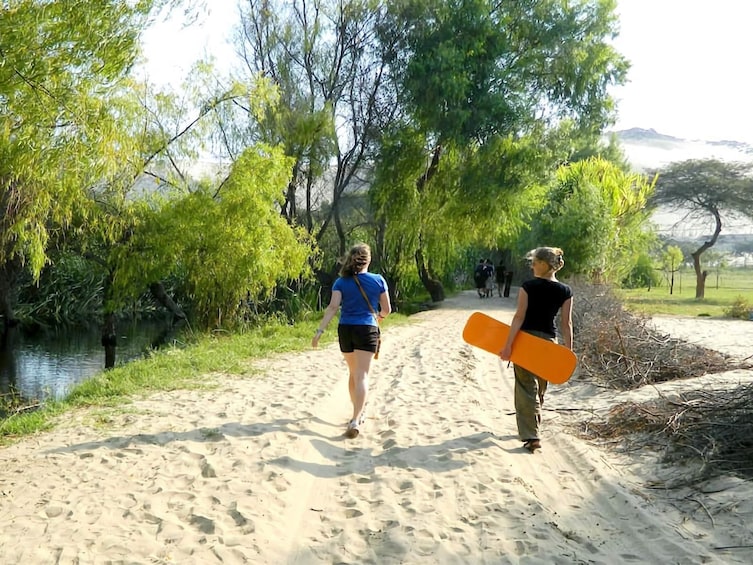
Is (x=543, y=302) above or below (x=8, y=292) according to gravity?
above

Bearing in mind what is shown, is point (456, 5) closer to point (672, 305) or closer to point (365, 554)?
point (672, 305)

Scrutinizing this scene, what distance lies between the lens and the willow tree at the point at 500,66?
1883 cm

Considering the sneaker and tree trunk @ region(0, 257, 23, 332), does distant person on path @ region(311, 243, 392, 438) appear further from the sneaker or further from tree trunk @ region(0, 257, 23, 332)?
tree trunk @ region(0, 257, 23, 332)

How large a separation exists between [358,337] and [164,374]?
3.97 meters

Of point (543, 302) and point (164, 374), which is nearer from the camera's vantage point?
point (543, 302)

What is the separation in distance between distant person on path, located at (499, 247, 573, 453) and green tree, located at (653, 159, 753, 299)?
30847mm

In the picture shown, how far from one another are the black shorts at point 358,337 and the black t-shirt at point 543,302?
1313mm

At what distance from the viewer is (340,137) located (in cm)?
2047

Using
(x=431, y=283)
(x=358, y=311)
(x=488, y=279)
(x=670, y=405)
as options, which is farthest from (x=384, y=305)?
(x=488, y=279)

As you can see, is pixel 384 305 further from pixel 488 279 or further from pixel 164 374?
pixel 488 279

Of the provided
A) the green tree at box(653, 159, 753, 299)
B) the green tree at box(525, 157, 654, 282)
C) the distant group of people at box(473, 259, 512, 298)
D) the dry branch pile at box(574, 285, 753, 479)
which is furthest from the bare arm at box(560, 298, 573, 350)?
the green tree at box(653, 159, 753, 299)

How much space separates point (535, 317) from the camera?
18.3ft

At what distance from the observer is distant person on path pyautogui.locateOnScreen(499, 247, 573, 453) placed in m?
5.51

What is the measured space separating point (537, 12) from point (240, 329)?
12.7 meters
